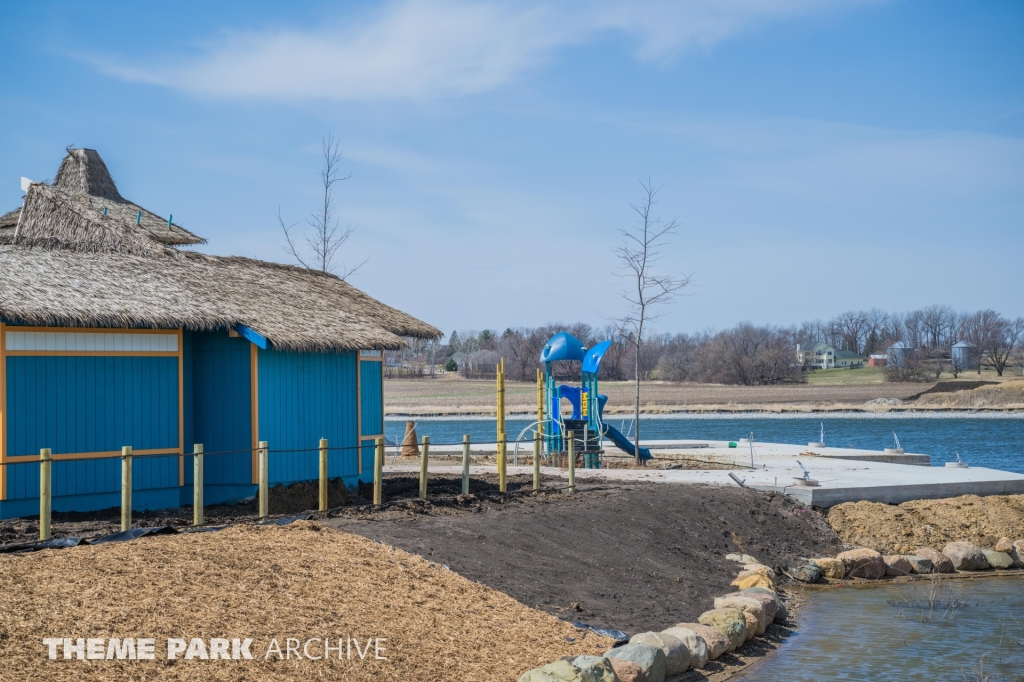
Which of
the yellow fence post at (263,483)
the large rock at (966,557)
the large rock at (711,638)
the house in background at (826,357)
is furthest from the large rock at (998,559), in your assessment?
the house in background at (826,357)

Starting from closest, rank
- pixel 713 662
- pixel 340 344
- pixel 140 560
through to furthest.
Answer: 1. pixel 140 560
2. pixel 713 662
3. pixel 340 344

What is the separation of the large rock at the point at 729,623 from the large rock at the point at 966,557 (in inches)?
262

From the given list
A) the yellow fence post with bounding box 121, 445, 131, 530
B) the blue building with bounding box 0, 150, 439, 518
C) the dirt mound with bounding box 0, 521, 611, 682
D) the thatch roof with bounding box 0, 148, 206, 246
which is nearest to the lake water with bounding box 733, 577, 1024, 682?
the dirt mound with bounding box 0, 521, 611, 682

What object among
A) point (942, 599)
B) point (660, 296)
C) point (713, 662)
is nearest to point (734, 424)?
point (660, 296)

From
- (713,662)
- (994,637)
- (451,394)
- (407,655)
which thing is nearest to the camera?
(407,655)

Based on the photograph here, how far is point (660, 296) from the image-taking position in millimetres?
26750

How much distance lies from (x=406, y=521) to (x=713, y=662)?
450 centimetres

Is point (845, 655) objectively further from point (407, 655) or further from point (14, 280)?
point (14, 280)

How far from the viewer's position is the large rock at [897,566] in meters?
16.0

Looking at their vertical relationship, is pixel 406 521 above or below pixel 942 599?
above

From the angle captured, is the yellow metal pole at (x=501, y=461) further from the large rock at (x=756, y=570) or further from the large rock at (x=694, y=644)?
the large rock at (x=694, y=644)

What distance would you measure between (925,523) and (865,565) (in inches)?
123

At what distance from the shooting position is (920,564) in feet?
53.3

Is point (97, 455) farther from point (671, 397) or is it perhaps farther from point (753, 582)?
point (671, 397)
